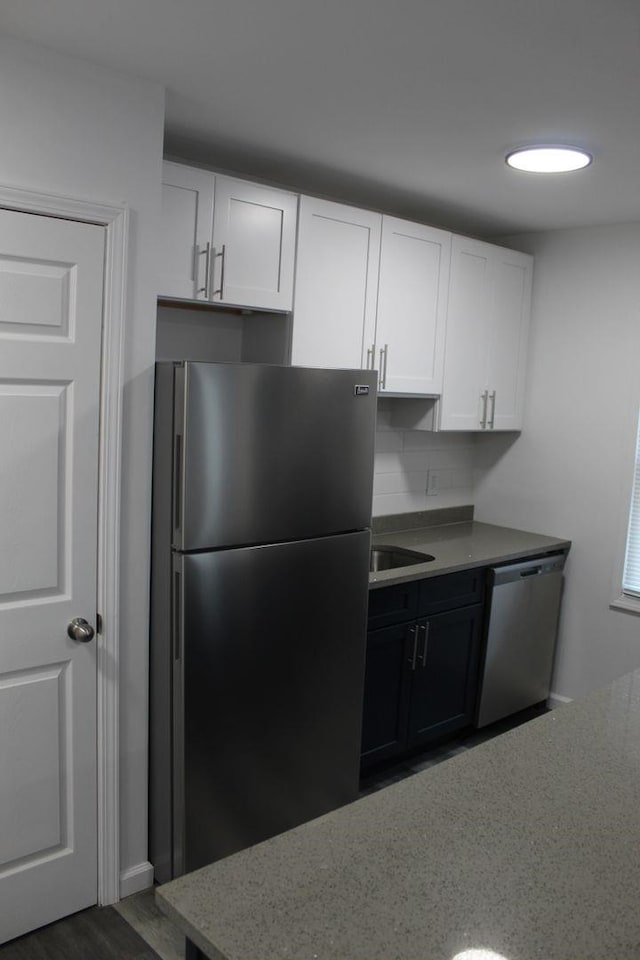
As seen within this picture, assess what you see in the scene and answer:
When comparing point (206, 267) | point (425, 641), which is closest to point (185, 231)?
point (206, 267)

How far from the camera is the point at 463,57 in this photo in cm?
195

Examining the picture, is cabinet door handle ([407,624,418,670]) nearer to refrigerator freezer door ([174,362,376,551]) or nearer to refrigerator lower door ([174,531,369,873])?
refrigerator lower door ([174,531,369,873])

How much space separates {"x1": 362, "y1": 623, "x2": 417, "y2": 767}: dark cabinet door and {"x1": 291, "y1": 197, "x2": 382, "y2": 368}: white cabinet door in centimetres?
111

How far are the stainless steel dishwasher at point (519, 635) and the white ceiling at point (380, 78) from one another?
170cm

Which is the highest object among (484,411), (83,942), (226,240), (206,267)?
(226,240)

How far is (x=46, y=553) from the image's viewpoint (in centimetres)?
223

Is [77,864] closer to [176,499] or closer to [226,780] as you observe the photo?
[226,780]

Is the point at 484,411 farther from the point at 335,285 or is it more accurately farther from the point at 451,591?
the point at 335,285

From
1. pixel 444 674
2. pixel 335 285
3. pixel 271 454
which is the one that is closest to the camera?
pixel 271 454

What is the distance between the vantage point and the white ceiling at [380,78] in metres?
1.76

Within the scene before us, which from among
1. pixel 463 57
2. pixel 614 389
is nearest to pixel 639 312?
pixel 614 389

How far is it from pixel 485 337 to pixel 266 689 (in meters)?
2.11

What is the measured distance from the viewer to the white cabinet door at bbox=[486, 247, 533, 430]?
3.87 meters

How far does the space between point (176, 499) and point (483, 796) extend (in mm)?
1212
